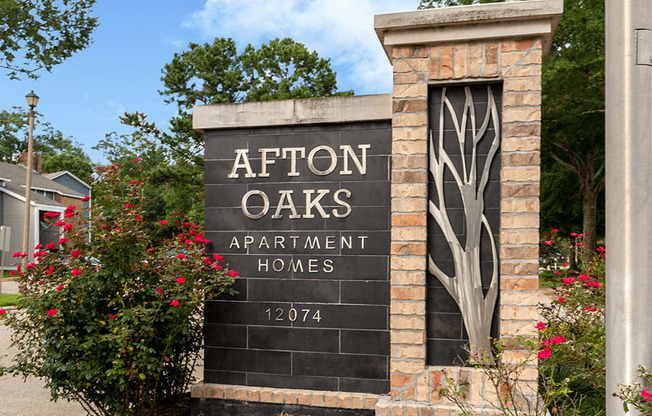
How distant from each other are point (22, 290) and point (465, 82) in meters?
4.08

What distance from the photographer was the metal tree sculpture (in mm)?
4070

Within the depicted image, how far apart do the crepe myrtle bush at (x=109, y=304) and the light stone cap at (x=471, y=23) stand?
8.30 feet

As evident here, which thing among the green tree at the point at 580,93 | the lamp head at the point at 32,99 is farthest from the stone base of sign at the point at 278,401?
the lamp head at the point at 32,99

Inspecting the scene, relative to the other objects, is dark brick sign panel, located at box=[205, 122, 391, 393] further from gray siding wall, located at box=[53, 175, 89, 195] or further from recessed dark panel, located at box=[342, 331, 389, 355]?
gray siding wall, located at box=[53, 175, 89, 195]

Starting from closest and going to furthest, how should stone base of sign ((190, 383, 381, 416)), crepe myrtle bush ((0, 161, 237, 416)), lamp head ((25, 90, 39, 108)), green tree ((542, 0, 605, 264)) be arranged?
1. crepe myrtle bush ((0, 161, 237, 416))
2. stone base of sign ((190, 383, 381, 416))
3. green tree ((542, 0, 605, 264))
4. lamp head ((25, 90, 39, 108))

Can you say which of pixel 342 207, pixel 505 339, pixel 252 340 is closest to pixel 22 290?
pixel 252 340

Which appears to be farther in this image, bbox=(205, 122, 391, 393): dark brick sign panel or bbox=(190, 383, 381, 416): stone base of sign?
bbox=(205, 122, 391, 393): dark brick sign panel

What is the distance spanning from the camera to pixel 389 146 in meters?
4.55

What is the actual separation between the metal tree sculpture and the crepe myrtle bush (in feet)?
6.54

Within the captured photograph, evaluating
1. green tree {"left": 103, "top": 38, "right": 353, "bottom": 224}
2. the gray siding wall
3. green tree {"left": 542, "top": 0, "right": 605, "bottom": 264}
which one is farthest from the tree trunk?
the gray siding wall

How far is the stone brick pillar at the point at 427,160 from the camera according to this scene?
3939mm

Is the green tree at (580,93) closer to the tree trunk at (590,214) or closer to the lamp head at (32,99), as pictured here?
the tree trunk at (590,214)

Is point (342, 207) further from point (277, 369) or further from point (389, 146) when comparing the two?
point (277, 369)

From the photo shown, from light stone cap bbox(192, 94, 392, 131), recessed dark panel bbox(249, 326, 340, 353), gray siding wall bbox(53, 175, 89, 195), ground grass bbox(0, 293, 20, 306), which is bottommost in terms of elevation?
ground grass bbox(0, 293, 20, 306)
